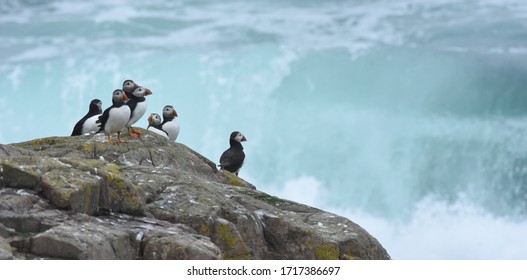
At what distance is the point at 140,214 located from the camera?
13453 millimetres

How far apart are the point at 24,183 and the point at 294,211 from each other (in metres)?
4.53

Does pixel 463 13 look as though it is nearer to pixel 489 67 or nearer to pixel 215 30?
pixel 489 67

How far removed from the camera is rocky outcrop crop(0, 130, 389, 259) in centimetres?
1205

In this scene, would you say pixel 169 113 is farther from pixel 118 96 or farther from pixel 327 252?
pixel 327 252

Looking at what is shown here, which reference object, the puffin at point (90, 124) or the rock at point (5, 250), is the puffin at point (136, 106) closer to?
the puffin at point (90, 124)

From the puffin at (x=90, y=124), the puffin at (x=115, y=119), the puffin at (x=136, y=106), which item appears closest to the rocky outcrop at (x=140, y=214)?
the puffin at (x=115, y=119)

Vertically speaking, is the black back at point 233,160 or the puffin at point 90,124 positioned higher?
the puffin at point 90,124

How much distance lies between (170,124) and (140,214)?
9320 mm

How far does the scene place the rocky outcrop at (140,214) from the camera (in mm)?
12047

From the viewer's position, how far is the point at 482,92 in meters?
42.0

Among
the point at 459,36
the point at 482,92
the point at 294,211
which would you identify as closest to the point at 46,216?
the point at 294,211

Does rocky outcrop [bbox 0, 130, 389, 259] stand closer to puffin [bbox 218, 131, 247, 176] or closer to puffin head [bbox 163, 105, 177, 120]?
puffin [bbox 218, 131, 247, 176]

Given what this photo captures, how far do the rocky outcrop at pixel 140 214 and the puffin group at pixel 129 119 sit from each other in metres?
0.52

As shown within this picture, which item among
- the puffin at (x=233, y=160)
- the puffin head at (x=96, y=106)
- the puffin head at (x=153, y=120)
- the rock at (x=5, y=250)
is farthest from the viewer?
the puffin head at (x=153, y=120)
